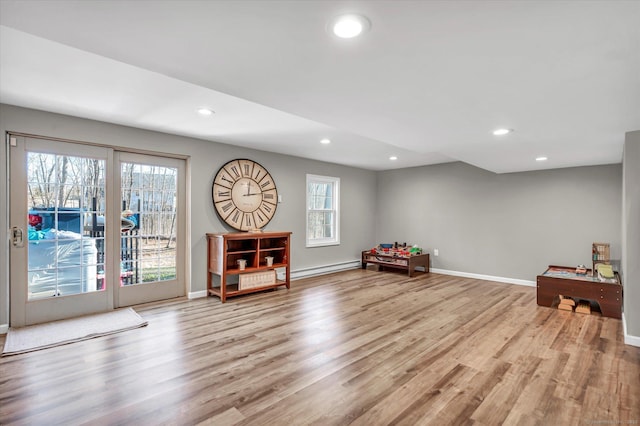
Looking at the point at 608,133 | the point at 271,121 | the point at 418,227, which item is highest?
the point at 271,121

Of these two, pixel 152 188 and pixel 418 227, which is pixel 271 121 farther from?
pixel 418 227

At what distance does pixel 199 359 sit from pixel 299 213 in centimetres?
368

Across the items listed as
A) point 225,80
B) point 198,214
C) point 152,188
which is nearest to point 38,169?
point 152,188

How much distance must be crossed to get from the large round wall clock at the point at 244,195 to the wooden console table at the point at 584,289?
13.9 feet

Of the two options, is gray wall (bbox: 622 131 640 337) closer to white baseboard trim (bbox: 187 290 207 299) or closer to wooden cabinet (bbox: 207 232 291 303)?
wooden cabinet (bbox: 207 232 291 303)

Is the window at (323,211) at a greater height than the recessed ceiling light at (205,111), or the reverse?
the recessed ceiling light at (205,111)

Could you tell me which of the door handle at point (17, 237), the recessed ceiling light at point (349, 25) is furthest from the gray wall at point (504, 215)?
the door handle at point (17, 237)

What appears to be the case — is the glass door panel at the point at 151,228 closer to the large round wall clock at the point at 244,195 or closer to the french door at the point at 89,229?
the french door at the point at 89,229

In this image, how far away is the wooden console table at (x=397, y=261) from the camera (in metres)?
6.35

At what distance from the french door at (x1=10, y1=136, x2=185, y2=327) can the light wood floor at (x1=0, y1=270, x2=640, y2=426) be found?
595mm

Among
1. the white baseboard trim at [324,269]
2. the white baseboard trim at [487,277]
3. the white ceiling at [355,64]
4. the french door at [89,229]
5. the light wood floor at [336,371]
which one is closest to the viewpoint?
the white ceiling at [355,64]

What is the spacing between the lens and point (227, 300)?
4570 mm

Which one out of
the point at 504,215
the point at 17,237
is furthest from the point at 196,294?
the point at 504,215

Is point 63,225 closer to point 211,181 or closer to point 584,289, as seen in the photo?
point 211,181
